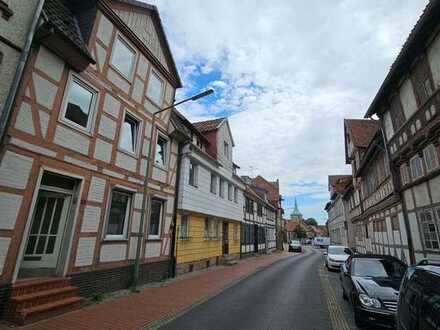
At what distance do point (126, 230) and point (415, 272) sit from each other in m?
8.49

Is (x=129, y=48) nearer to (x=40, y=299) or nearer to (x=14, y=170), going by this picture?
(x=14, y=170)

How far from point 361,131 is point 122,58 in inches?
739

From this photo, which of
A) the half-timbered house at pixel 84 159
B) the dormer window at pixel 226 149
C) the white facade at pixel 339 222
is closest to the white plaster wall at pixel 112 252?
the half-timbered house at pixel 84 159

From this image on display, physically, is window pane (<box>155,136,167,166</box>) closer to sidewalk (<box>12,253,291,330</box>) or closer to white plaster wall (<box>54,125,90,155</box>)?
white plaster wall (<box>54,125,90,155</box>)

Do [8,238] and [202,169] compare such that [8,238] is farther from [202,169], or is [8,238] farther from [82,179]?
[202,169]

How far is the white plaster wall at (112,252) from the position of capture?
818 cm

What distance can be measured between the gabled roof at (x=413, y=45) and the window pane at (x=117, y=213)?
11188mm

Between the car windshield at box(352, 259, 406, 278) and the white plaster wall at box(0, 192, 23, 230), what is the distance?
8593 millimetres

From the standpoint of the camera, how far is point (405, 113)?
997 cm

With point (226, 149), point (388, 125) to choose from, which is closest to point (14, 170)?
point (388, 125)

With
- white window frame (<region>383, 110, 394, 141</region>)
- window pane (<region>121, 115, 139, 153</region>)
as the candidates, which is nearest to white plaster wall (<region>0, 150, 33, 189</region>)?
window pane (<region>121, 115, 139, 153</region>)

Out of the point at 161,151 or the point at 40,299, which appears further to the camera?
the point at 161,151

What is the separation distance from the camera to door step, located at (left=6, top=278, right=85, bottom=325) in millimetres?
5309

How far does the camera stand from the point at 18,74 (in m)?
5.92
